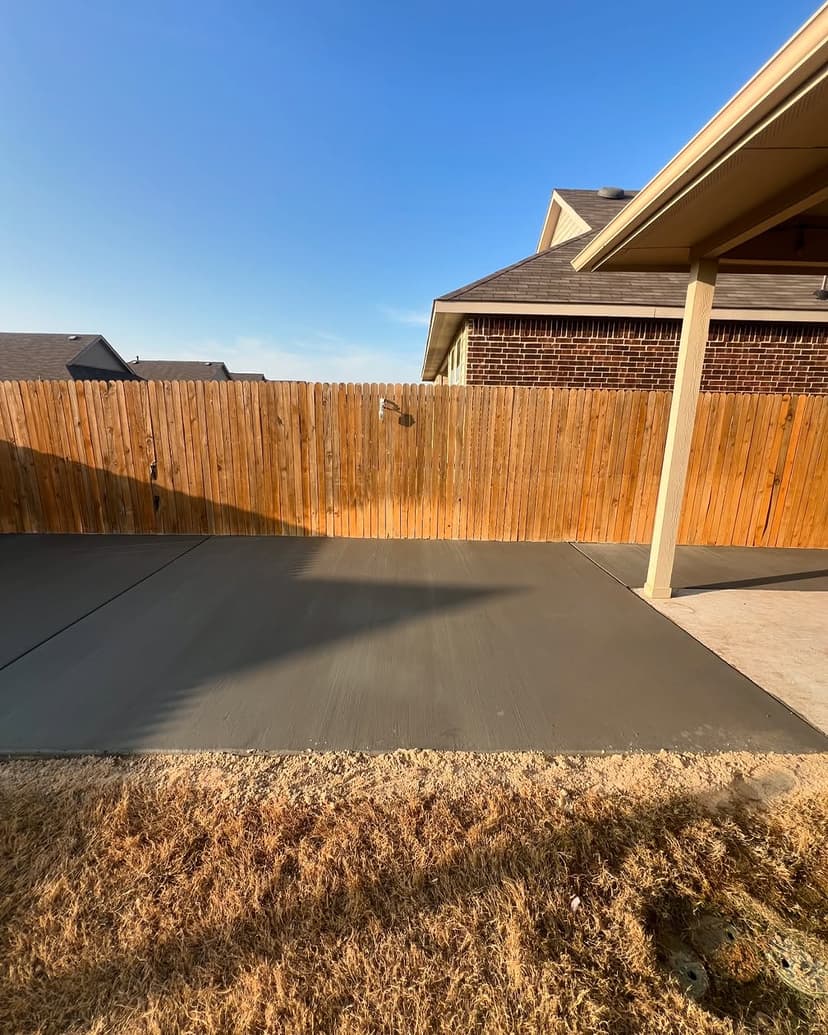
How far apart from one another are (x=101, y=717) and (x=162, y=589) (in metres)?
1.93

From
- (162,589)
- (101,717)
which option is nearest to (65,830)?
(101,717)

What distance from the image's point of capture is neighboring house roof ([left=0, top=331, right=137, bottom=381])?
17.5m

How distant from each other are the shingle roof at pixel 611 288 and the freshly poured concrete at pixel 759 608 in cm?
332

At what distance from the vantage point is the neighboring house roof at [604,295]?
20.0 ft

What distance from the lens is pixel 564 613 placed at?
150 inches

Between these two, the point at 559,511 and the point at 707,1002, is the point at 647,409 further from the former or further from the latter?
the point at 707,1002

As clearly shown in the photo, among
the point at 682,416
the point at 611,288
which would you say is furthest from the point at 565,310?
the point at 682,416

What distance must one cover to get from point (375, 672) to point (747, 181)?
3734 mm

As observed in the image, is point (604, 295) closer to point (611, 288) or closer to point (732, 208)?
point (611, 288)

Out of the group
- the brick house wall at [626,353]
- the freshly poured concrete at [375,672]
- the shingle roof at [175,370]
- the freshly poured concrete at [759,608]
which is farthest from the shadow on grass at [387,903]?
the shingle roof at [175,370]

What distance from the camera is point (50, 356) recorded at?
60.7 ft

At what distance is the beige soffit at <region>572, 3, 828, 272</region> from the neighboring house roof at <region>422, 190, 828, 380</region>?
1.87 metres

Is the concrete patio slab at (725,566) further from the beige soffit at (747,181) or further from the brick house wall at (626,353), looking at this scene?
the beige soffit at (747,181)

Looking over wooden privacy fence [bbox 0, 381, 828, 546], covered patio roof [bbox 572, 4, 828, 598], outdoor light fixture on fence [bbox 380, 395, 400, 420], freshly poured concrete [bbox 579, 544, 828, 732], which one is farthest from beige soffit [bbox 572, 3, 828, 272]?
freshly poured concrete [bbox 579, 544, 828, 732]
